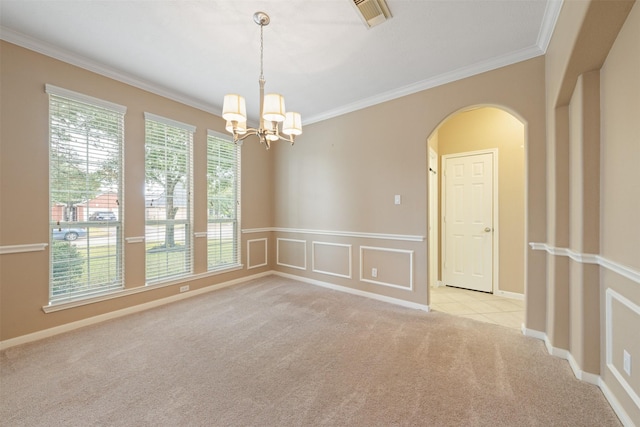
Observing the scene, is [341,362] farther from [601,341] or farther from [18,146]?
[18,146]

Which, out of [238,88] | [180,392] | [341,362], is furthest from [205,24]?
[341,362]

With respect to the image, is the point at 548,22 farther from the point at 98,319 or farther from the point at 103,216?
the point at 98,319

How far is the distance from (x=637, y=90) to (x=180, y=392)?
3284mm

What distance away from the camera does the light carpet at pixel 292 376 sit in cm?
154

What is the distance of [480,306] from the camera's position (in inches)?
132

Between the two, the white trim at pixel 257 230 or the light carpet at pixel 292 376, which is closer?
the light carpet at pixel 292 376

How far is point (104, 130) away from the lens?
289cm

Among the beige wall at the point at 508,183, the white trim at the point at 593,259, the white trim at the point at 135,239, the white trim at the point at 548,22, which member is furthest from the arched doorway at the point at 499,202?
the white trim at the point at 135,239

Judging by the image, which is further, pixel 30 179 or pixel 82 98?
pixel 82 98

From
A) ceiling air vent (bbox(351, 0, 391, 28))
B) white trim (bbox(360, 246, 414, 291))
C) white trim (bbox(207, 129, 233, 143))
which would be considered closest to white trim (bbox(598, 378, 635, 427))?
white trim (bbox(360, 246, 414, 291))

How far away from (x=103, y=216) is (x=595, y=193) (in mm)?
4586

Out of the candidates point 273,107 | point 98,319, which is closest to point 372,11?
point 273,107

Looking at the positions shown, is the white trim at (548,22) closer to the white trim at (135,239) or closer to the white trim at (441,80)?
the white trim at (441,80)

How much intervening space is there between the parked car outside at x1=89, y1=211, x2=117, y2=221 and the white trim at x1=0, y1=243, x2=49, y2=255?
45cm
